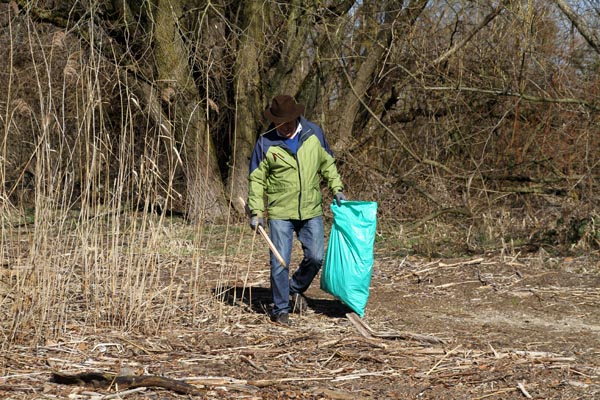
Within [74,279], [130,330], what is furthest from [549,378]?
[74,279]

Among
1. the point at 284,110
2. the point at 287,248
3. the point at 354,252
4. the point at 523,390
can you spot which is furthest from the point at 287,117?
the point at 523,390

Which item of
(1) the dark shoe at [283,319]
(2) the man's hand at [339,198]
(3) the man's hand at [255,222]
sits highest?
(2) the man's hand at [339,198]

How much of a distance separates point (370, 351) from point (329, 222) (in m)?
6.00

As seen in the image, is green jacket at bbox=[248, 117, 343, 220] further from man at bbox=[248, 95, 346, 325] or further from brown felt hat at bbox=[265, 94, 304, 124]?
brown felt hat at bbox=[265, 94, 304, 124]

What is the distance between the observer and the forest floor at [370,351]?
454 cm

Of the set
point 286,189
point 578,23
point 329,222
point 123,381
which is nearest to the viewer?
point 123,381

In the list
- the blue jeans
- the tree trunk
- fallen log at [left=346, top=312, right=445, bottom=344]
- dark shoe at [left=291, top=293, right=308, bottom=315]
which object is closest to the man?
the blue jeans

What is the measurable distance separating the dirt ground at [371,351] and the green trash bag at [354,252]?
0.21m

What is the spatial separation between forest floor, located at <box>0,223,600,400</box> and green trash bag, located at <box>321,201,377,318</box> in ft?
0.67

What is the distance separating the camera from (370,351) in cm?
529

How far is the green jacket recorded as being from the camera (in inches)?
235

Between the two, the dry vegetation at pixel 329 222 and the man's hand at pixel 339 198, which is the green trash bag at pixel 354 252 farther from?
the dry vegetation at pixel 329 222

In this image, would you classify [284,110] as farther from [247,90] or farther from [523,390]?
[247,90]

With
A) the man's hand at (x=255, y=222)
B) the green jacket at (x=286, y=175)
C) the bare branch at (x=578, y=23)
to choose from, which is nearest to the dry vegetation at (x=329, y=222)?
the man's hand at (x=255, y=222)
